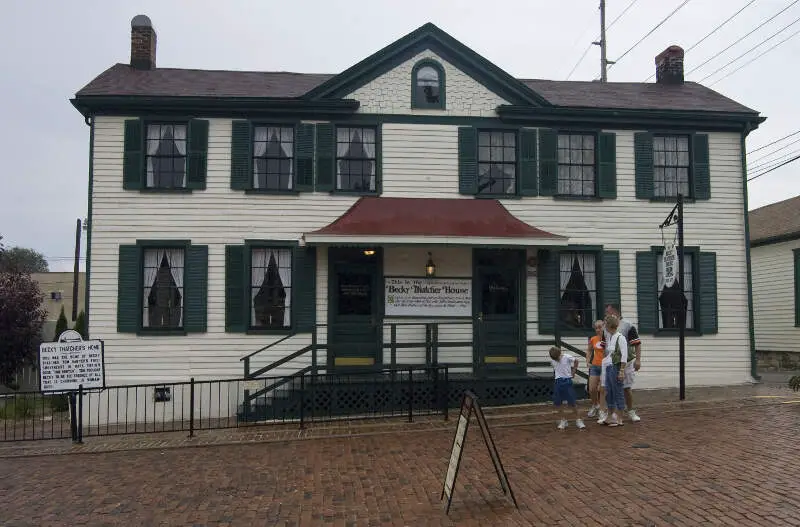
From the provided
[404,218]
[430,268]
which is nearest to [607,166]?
[430,268]

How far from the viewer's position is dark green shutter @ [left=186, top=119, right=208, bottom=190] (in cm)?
1362

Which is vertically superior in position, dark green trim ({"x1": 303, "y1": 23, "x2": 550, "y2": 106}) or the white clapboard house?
dark green trim ({"x1": 303, "y1": 23, "x2": 550, "y2": 106})

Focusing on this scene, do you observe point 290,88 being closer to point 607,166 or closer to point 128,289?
point 128,289

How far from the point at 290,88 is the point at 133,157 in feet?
12.5

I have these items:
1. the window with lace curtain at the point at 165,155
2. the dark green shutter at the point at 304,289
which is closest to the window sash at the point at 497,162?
the dark green shutter at the point at 304,289

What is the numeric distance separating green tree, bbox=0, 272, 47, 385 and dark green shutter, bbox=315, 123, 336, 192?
12.5m

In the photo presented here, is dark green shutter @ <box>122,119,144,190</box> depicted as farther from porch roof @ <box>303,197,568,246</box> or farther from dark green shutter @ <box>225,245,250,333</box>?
porch roof @ <box>303,197,568,246</box>

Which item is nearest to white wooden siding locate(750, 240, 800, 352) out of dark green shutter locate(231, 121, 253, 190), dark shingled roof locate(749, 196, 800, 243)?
dark shingled roof locate(749, 196, 800, 243)

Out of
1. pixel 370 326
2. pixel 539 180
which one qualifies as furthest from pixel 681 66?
pixel 370 326

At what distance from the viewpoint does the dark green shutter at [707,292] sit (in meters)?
14.2

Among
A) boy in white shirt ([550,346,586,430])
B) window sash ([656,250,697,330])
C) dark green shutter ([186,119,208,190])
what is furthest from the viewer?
window sash ([656,250,697,330])

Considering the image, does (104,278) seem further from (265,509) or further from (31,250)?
(31,250)

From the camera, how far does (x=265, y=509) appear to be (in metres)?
6.45

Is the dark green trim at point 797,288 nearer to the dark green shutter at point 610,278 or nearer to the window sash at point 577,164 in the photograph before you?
the dark green shutter at point 610,278
